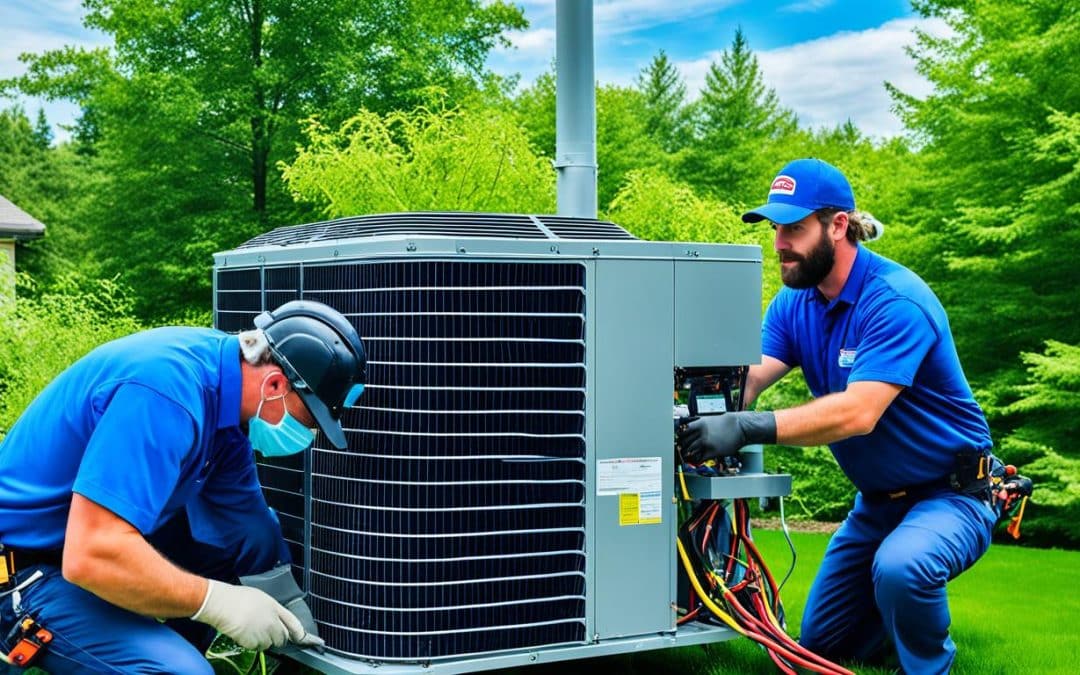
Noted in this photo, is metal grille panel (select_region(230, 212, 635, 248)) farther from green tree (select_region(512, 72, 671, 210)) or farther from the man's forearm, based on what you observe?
green tree (select_region(512, 72, 671, 210))

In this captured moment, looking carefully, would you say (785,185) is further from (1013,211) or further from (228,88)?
(228,88)

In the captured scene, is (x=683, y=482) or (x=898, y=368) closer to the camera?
(x=683, y=482)

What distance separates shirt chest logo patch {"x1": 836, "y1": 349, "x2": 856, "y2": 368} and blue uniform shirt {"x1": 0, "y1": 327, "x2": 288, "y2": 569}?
2.23m

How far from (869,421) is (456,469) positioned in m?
1.53

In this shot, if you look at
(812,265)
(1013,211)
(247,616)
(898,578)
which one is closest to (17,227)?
(1013,211)

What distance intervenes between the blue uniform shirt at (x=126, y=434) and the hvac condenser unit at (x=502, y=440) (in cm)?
42

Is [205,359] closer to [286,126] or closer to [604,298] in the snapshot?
[604,298]

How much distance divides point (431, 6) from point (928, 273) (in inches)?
571

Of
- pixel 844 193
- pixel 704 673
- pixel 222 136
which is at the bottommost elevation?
pixel 704 673

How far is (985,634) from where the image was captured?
4.84 metres

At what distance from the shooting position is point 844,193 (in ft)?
12.9

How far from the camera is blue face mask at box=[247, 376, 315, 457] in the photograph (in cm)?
299

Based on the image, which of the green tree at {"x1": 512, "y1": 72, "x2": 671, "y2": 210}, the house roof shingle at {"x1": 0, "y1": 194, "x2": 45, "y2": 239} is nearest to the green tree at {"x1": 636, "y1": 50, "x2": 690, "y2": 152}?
the green tree at {"x1": 512, "y1": 72, "x2": 671, "y2": 210}

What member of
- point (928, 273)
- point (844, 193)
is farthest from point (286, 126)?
point (844, 193)
